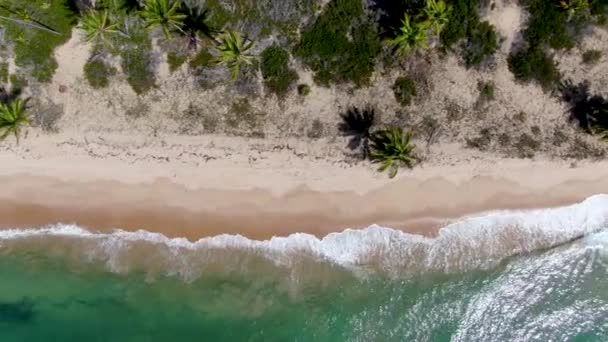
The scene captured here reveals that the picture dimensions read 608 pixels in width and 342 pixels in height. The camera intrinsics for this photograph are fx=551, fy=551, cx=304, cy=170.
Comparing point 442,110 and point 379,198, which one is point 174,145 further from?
point 442,110

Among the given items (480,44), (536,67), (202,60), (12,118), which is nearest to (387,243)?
(480,44)

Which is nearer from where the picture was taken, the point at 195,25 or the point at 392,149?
the point at 392,149

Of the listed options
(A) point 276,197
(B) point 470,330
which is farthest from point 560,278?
(A) point 276,197

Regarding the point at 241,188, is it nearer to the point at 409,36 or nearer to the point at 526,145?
the point at 409,36

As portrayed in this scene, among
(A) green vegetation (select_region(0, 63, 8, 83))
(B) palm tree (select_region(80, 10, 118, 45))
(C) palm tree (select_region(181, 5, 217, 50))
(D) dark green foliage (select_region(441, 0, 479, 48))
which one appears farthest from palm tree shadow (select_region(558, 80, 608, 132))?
(A) green vegetation (select_region(0, 63, 8, 83))

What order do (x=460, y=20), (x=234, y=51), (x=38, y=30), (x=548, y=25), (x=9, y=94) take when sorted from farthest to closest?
(x=9, y=94) → (x=38, y=30) → (x=460, y=20) → (x=548, y=25) → (x=234, y=51)

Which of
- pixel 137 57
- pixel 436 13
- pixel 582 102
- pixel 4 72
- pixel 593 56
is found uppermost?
pixel 436 13

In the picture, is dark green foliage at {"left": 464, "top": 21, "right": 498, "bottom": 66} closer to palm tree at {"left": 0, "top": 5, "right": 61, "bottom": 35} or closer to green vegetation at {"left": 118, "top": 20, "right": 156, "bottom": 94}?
green vegetation at {"left": 118, "top": 20, "right": 156, "bottom": 94}

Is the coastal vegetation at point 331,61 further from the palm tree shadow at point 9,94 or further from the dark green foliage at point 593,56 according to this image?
the palm tree shadow at point 9,94
